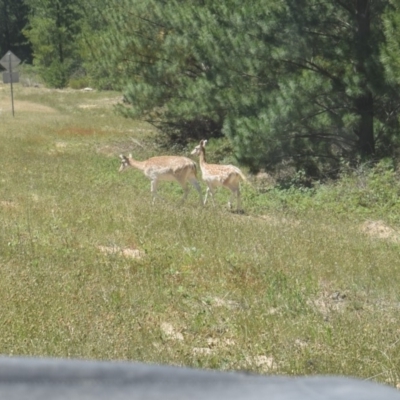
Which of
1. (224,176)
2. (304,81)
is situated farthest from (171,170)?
(304,81)

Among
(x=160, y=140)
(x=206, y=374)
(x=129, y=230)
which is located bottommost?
(x=160, y=140)

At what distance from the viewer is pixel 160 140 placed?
3083cm

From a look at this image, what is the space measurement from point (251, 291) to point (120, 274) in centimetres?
134

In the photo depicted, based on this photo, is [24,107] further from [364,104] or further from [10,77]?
[364,104]

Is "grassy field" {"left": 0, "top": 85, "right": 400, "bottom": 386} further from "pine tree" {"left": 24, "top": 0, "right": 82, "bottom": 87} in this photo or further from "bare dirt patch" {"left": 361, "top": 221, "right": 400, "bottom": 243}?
"pine tree" {"left": 24, "top": 0, "right": 82, "bottom": 87}

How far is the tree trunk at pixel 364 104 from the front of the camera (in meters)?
18.4

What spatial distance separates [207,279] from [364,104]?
1148 centimetres

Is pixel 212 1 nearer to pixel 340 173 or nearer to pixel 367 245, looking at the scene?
pixel 340 173

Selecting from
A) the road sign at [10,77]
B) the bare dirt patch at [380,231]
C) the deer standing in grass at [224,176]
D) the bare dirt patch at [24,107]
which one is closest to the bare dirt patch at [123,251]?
the bare dirt patch at [380,231]

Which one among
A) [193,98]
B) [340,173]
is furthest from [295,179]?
[193,98]

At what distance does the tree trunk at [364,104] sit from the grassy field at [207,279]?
1.95 metres

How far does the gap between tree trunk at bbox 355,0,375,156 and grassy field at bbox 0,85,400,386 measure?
1953 millimetres

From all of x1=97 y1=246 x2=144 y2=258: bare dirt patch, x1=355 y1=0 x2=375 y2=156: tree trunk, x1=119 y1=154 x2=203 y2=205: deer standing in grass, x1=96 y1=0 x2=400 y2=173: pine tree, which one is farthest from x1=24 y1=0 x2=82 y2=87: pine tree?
x1=97 y1=246 x2=144 y2=258: bare dirt patch

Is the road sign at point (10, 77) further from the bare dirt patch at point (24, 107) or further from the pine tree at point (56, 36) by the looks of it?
the pine tree at point (56, 36)
